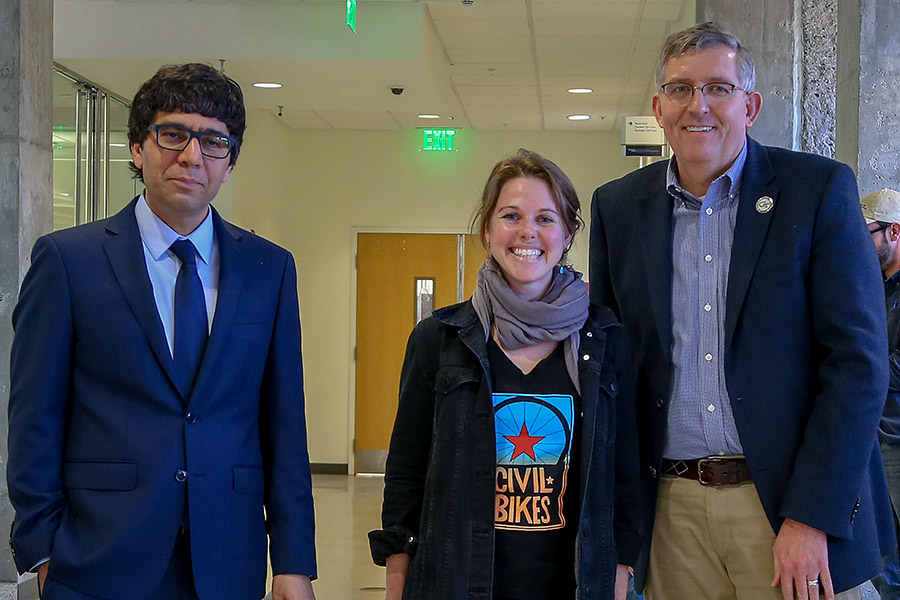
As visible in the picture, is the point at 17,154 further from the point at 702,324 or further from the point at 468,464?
the point at 702,324

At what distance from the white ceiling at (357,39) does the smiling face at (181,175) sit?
4.79 metres

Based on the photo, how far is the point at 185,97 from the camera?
6.44ft

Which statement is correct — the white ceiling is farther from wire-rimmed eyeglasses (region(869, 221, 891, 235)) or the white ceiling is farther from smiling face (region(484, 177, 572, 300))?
smiling face (region(484, 177, 572, 300))

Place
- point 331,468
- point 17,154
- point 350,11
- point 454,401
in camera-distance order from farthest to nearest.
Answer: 1. point 331,468
2. point 350,11
3. point 17,154
4. point 454,401

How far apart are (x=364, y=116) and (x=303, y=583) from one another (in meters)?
8.73

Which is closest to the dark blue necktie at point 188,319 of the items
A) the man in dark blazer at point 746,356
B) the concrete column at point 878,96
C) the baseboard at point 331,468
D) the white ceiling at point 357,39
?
the man in dark blazer at point 746,356

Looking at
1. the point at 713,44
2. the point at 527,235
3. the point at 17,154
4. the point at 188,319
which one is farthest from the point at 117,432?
the point at 17,154

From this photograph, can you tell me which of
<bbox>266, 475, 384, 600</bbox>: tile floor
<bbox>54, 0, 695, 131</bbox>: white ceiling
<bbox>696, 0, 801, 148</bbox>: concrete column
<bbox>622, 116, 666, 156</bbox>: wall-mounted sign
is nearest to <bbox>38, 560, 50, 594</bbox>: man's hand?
<bbox>266, 475, 384, 600</bbox>: tile floor

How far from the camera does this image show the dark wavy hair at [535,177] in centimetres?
215

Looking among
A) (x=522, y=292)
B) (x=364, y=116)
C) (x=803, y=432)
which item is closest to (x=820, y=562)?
(x=803, y=432)

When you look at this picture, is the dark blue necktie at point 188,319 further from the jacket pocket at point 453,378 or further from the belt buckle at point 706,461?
the belt buckle at point 706,461

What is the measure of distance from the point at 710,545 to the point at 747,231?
0.67 meters

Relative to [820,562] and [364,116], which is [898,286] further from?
[364,116]

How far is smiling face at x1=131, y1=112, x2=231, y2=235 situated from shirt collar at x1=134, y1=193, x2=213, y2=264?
0.04 ft
